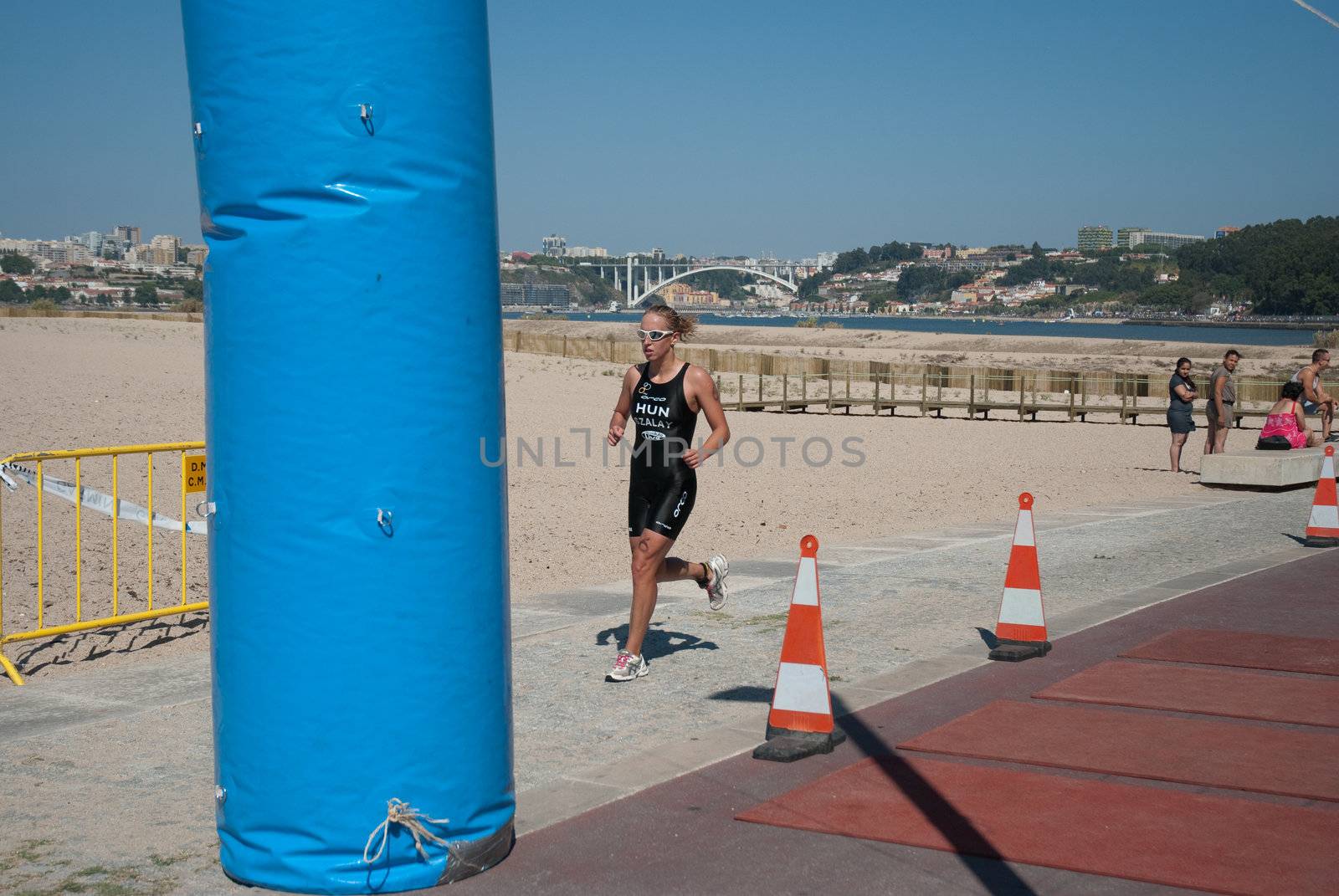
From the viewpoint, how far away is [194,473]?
8.81 metres

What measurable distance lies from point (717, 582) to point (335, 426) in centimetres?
393

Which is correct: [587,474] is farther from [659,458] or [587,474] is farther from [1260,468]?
[659,458]

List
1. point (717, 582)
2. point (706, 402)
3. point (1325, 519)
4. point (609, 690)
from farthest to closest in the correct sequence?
1. point (1325, 519)
2. point (717, 582)
3. point (706, 402)
4. point (609, 690)

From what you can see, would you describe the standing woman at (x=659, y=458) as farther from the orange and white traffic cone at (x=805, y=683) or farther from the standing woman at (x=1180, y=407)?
the standing woman at (x=1180, y=407)

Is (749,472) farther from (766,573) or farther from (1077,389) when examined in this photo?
(1077,389)

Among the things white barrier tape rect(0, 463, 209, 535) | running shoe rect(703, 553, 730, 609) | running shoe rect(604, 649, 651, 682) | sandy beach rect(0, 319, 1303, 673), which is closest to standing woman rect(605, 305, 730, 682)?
running shoe rect(604, 649, 651, 682)

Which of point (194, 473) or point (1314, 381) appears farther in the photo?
point (1314, 381)

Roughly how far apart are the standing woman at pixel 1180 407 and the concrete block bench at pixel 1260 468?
3.98 ft

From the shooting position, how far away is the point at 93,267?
147 m

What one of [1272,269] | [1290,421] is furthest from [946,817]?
[1272,269]

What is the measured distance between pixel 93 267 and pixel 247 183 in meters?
157

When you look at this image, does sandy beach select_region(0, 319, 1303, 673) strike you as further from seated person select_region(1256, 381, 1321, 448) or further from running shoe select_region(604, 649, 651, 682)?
running shoe select_region(604, 649, 651, 682)

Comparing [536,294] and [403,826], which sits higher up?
[536,294]

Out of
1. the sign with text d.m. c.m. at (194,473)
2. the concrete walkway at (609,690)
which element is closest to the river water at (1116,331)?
the concrete walkway at (609,690)
